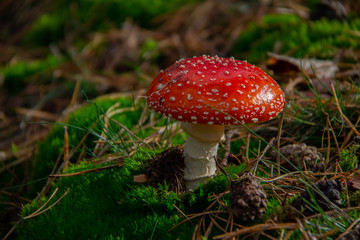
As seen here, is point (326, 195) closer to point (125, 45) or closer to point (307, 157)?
point (307, 157)

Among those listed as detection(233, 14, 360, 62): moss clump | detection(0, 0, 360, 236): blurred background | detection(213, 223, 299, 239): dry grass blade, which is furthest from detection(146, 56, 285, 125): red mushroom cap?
detection(233, 14, 360, 62): moss clump

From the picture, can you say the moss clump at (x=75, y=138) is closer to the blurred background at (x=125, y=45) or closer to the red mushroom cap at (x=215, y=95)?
the blurred background at (x=125, y=45)

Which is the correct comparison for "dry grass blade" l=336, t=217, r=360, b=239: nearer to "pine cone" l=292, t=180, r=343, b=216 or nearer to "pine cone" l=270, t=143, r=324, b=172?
"pine cone" l=292, t=180, r=343, b=216

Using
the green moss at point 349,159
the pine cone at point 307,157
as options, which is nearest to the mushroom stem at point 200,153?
the pine cone at point 307,157

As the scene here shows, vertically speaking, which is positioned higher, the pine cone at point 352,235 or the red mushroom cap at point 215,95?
the red mushroom cap at point 215,95

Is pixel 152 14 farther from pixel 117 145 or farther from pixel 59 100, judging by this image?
pixel 117 145

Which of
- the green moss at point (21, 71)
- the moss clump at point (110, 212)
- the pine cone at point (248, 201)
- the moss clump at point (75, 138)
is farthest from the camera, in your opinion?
the green moss at point (21, 71)
